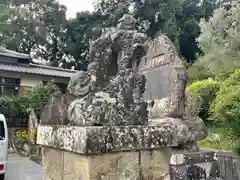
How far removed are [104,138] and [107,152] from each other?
4.9 inches

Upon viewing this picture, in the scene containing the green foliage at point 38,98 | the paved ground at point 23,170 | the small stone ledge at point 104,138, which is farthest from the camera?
the green foliage at point 38,98

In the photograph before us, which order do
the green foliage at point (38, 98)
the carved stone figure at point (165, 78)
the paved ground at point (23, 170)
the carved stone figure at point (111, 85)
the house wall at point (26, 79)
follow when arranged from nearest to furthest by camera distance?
the carved stone figure at point (111, 85)
the carved stone figure at point (165, 78)
the paved ground at point (23, 170)
the green foliage at point (38, 98)
the house wall at point (26, 79)

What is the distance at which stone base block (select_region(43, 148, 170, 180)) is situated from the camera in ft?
7.57

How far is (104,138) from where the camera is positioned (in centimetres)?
231

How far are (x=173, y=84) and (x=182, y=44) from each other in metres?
25.3

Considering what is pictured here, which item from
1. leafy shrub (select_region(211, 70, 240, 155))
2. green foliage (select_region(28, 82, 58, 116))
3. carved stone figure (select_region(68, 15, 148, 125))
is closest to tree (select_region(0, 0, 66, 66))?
green foliage (select_region(28, 82, 58, 116))

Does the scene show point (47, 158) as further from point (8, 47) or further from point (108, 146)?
point (8, 47)

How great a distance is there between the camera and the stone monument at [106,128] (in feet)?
7.63

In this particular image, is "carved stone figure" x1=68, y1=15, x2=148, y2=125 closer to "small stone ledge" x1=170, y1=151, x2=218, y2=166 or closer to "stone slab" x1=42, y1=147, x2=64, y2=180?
"stone slab" x1=42, y1=147, x2=64, y2=180

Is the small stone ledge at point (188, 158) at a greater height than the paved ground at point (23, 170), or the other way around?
the small stone ledge at point (188, 158)

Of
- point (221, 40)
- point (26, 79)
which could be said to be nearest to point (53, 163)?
point (221, 40)

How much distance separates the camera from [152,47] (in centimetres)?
802

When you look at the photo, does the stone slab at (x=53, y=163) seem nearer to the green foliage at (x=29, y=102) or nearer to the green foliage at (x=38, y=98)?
the green foliage at (x=29, y=102)

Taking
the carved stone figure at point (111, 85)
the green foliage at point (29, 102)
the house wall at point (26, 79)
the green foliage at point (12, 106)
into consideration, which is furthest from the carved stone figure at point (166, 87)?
the house wall at point (26, 79)
